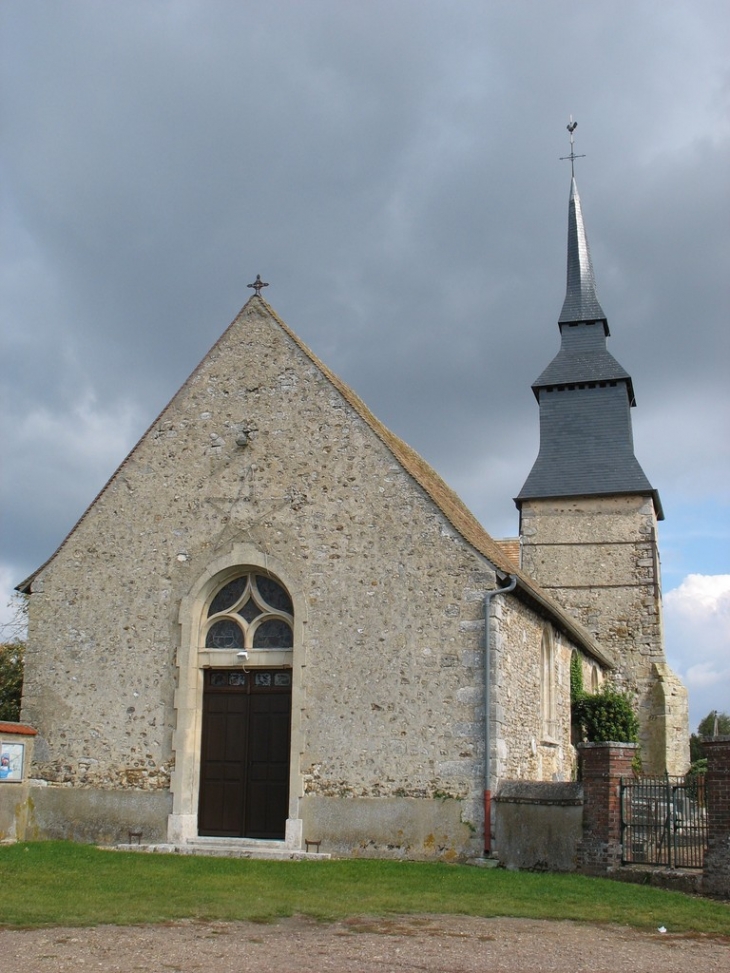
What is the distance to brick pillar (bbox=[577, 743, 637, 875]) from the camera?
12227mm

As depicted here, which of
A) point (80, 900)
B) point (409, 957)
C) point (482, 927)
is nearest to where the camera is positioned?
point (409, 957)

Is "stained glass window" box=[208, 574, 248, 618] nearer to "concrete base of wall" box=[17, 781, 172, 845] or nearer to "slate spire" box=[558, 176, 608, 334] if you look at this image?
"concrete base of wall" box=[17, 781, 172, 845]

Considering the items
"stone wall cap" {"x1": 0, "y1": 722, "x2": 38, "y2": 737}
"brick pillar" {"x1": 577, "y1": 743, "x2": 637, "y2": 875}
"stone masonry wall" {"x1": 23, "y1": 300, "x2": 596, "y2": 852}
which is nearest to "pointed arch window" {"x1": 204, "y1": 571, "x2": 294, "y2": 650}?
"stone masonry wall" {"x1": 23, "y1": 300, "x2": 596, "y2": 852}

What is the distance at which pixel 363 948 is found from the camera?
7.58m

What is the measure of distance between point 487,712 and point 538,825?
162 centimetres

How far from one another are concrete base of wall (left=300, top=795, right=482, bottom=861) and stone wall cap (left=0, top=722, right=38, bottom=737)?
455 cm

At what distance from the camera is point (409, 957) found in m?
7.29

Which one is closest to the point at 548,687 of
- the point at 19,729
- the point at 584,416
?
the point at 19,729

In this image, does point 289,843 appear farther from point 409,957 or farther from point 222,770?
point 409,957

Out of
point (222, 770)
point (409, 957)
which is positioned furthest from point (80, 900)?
point (222, 770)

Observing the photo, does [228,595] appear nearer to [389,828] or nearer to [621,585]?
[389,828]

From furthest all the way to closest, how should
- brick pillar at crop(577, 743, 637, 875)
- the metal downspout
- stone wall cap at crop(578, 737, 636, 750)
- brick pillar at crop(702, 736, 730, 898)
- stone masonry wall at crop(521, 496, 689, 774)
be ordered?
stone masonry wall at crop(521, 496, 689, 774) < the metal downspout < stone wall cap at crop(578, 737, 636, 750) < brick pillar at crop(577, 743, 637, 875) < brick pillar at crop(702, 736, 730, 898)

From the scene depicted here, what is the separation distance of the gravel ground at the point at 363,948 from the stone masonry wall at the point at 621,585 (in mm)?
18477

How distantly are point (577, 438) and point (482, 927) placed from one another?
22114 millimetres
